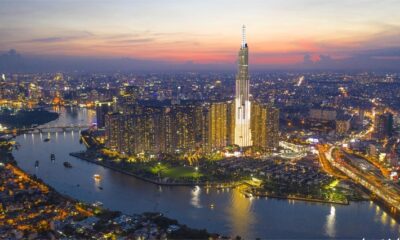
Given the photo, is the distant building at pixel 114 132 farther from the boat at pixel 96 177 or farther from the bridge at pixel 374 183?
the bridge at pixel 374 183

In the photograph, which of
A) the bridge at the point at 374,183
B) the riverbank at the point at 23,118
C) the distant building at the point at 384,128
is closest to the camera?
the bridge at the point at 374,183

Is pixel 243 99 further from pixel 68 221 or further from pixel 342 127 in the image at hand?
pixel 68 221

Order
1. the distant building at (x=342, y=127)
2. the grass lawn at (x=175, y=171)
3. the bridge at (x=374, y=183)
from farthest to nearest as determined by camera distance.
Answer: the distant building at (x=342, y=127)
the grass lawn at (x=175, y=171)
the bridge at (x=374, y=183)

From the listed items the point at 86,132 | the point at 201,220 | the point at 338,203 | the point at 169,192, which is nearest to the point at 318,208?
the point at 338,203

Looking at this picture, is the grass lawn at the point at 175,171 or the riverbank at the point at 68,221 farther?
the grass lawn at the point at 175,171

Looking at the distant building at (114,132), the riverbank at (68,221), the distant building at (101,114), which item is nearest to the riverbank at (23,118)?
the distant building at (101,114)

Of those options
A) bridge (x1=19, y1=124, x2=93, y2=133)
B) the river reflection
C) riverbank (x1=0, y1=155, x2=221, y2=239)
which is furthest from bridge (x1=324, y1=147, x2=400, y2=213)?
bridge (x1=19, y1=124, x2=93, y2=133)

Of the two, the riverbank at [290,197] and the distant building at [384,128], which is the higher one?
the distant building at [384,128]

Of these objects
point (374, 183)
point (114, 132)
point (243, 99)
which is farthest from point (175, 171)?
point (374, 183)

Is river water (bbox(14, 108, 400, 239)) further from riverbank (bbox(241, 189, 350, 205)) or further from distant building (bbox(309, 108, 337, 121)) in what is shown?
distant building (bbox(309, 108, 337, 121))
